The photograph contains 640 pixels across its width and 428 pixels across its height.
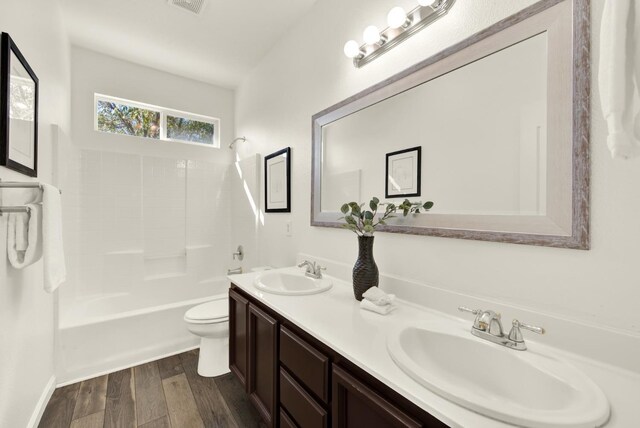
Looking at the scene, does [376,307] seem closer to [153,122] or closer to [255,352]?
[255,352]

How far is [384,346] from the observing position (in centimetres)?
90

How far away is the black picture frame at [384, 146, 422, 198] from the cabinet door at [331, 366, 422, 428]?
0.81 meters

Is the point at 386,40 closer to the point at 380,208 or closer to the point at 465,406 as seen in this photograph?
the point at 380,208

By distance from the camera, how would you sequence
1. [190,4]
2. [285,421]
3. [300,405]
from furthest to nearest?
[190,4] < [285,421] < [300,405]

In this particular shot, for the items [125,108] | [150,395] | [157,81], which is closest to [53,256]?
[150,395]

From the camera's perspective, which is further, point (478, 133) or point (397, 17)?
point (397, 17)

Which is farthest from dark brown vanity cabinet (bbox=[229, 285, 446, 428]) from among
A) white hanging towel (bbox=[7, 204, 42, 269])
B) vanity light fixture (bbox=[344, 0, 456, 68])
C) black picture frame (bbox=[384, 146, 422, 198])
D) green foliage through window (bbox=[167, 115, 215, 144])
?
green foliage through window (bbox=[167, 115, 215, 144])

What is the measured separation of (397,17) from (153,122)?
2.68 meters

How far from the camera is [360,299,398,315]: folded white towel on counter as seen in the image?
3.84ft

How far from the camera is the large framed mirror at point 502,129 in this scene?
2.72ft

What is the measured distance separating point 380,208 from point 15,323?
5.82ft

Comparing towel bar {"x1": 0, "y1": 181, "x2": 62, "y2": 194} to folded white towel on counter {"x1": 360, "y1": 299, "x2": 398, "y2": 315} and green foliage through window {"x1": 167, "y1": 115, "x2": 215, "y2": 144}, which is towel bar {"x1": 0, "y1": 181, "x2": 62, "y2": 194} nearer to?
folded white towel on counter {"x1": 360, "y1": 299, "x2": 398, "y2": 315}

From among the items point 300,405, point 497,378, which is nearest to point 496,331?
point 497,378

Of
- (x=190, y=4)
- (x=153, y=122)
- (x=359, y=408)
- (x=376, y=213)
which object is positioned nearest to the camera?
(x=359, y=408)
